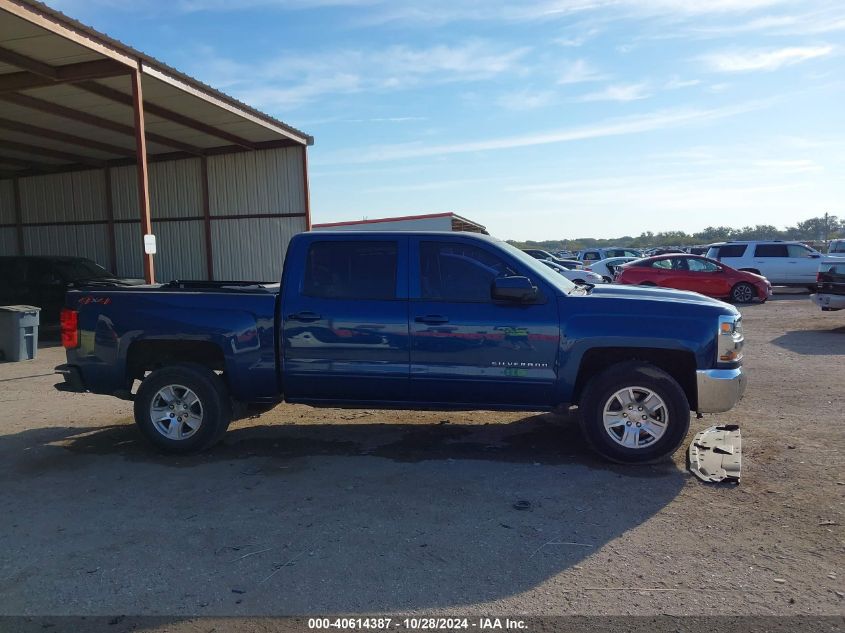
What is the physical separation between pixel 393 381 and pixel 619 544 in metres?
2.38

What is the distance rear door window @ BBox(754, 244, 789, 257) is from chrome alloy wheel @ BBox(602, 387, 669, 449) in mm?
20475

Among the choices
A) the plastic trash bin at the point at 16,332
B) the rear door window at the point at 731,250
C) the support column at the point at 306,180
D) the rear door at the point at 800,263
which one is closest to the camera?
the plastic trash bin at the point at 16,332

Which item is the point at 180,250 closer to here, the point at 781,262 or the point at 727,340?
the point at 727,340

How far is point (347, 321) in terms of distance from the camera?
235 inches

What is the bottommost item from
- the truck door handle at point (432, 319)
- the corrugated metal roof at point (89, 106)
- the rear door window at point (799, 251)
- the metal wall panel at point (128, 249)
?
the truck door handle at point (432, 319)

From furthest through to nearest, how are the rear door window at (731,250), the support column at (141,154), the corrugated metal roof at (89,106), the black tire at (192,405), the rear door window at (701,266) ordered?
the rear door window at (731,250), the rear door window at (701,266), the support column at (141,154), the corrugated metal roof at (89,106), the black tire at (192,405)

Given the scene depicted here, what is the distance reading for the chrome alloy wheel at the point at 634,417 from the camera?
5.69m

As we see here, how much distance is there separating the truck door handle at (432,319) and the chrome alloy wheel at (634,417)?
1520 mm

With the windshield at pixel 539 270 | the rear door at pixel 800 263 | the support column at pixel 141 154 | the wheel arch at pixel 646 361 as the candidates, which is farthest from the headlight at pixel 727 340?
the rear door at pixel 800 263

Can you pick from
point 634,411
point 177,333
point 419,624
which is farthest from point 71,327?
point 634,411

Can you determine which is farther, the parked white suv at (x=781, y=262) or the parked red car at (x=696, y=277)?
the parked white suv at (x=781, y=262)

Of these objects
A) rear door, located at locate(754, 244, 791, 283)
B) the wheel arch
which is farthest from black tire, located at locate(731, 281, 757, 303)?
the wheel arch

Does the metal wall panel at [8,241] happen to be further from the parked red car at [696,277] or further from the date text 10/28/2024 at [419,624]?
the date text 10/28/2024 at [419,624]

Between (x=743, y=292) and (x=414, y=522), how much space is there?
1837 cm
